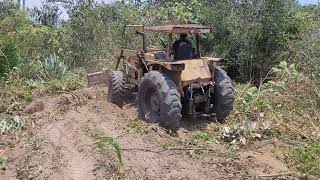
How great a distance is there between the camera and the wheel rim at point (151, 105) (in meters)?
8.01

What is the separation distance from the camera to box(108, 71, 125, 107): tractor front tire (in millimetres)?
9375

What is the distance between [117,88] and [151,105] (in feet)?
4.49

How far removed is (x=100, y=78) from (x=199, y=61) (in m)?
3.63

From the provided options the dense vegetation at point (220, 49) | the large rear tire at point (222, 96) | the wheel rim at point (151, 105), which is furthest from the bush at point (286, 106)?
the wheel rim at point (151, 105)

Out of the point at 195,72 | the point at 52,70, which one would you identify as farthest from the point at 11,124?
the point at 52,70

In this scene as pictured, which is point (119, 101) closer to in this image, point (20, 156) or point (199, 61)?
point (199, 61)

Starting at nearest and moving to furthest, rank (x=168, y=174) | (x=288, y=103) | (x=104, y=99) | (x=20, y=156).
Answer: (x=168, y=174) < (x=20, y=156) < (x=288, y=103) < (x=104, y=99)

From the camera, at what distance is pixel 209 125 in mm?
8242

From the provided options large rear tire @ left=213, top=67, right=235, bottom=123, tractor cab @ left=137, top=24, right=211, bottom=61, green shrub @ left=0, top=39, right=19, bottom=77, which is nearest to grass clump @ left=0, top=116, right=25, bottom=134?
tractor cab @ left=137, top=24, right=211, bottom=61

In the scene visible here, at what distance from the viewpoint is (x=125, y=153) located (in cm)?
626

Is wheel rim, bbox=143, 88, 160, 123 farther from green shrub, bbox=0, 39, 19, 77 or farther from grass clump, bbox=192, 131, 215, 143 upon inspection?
green shrub, bbox=0, 39, 19, 77

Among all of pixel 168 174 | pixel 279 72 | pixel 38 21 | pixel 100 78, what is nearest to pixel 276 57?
pixel 279 72

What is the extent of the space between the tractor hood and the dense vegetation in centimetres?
108

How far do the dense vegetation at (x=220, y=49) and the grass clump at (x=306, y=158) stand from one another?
950mm
